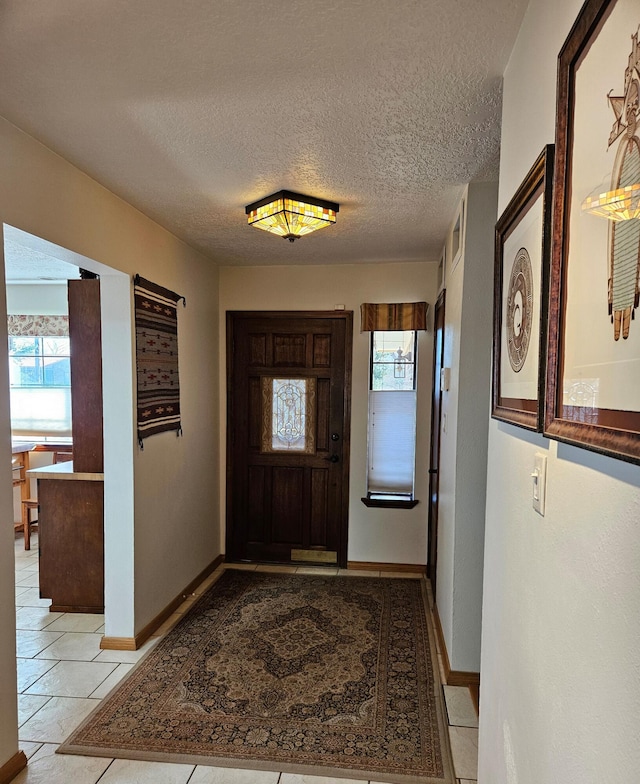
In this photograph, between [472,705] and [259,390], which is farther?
[259,390]

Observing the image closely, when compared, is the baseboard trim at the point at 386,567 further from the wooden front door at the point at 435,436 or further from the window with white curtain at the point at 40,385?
the window with white curtain at the point at 40,385

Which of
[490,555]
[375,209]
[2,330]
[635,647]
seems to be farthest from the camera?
[375,209]

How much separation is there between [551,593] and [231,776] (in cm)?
166

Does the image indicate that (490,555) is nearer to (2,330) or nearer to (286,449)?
(2,330)

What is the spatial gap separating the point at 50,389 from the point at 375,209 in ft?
14.4

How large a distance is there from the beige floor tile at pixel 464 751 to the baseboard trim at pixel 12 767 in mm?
1720

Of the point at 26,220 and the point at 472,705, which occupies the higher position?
the point at 26,220

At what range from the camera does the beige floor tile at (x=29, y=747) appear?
2023 millimetres

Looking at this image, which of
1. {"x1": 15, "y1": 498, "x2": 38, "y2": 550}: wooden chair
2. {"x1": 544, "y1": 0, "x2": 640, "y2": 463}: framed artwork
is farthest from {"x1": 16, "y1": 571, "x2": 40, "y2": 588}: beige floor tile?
{"x1": 544, "y1": 0, "x2": 640, "y2": 463}: framed artwork

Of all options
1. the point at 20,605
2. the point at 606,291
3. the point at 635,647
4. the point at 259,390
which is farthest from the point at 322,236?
the point at 20,605

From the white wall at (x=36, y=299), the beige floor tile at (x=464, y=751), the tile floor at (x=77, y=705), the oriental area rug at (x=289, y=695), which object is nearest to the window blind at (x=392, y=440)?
the oriental area rug at (x=289, y=695)

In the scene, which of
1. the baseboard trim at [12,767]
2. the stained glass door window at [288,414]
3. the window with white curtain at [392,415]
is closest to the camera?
the baseboard trim at [12,767]

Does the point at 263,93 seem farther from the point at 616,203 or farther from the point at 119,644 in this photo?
the point at 119,644

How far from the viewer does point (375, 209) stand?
9.05ft
